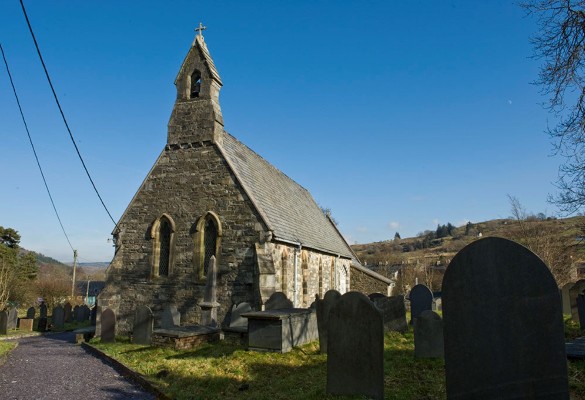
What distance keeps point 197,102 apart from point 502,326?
14.2m

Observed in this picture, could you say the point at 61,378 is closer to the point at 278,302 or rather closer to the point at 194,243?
the point at 278,302

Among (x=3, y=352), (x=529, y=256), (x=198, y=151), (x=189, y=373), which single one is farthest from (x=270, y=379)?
(x=198, y=151)

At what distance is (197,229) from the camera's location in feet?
49.3

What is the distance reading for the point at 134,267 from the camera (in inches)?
615

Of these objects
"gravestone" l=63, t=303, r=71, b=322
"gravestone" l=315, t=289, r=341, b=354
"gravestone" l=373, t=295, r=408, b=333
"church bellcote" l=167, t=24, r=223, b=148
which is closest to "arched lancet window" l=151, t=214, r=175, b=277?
"church bellcote" l=167, t=24, r=223, b=148

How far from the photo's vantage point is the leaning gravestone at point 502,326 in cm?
435

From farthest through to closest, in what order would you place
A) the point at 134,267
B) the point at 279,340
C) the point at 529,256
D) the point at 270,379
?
the point at 134,267 → the point at 279,340 → the point at 270,379 → the point at 529,256

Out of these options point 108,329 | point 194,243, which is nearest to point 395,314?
point 194,243

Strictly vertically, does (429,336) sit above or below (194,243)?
below

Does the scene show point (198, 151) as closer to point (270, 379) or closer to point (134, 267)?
point (134, 267)

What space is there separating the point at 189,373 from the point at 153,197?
9154 mm

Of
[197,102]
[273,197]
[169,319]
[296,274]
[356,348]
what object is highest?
[197,102]

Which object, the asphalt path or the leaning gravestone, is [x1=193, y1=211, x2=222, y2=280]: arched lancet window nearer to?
the asphalt path

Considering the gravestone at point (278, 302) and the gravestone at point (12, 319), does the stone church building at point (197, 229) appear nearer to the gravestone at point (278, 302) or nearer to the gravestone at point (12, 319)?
the gravestone at point (278, 302)
